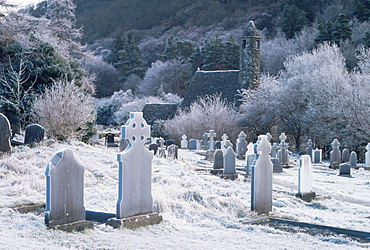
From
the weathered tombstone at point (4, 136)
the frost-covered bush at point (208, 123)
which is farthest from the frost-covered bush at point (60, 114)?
the frost-covered bush at point (208, 123)

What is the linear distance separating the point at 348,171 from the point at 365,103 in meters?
11.5

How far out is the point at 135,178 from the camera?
7848 mm

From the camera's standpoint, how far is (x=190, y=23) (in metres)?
112

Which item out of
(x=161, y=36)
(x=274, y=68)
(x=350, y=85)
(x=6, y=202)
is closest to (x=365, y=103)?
(x=350, y=85)

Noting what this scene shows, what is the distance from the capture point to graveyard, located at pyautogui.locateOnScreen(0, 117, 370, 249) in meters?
6.63

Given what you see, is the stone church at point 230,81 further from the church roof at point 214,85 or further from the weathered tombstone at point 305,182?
the weathered tombstone at point 305,182

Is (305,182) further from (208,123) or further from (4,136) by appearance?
(208,123)

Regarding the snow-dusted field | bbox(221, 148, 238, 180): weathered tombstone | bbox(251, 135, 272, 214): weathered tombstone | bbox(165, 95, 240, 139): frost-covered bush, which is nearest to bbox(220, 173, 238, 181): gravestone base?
bbox(221, 148, 238, 180): weathered tombstone

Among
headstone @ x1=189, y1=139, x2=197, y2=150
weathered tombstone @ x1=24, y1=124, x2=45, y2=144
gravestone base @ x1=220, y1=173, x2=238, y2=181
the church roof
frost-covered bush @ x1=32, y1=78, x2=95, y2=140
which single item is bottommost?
gravestone base @ x1=220, y1=173, x2=238, y2=181

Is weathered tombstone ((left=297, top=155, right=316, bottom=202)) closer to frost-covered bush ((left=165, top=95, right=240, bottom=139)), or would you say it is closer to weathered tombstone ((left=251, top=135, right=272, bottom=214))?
weathered tombstone ((left=251, top=135, right=272, bottom=214))

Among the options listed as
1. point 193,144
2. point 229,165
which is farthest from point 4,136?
point 193,144

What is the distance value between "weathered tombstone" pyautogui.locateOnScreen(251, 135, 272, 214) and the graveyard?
0.10 feet

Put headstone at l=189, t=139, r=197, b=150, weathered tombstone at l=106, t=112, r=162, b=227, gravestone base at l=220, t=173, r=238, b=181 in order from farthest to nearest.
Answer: headstone at l=189, t=139, r=197, b=150 → gravestone base at l=220, t=173, r=238, b=181 → weathered tombstone at l=106, t=112, r=162, b=227

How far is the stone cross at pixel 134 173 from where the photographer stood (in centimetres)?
764
